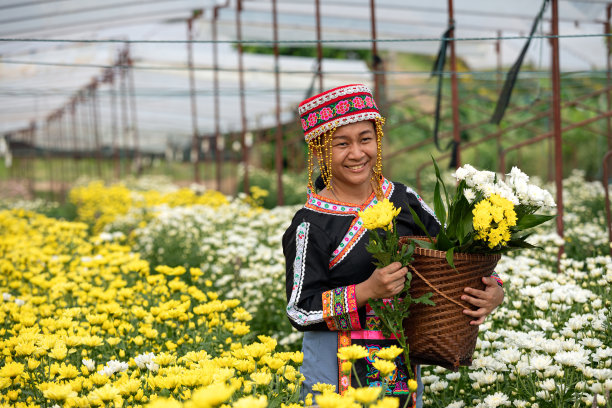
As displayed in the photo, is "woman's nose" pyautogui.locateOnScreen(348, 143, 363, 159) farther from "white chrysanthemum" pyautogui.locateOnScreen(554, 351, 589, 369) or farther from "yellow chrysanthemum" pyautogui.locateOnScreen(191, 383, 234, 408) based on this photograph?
"yellow chrysanthemum" pyautogui.locateOnScreen(191, 383, 234, 408)

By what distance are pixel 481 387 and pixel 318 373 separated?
1.97 feet

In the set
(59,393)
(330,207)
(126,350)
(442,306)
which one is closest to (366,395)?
(442,306)

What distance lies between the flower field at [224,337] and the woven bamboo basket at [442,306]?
0.33 meters

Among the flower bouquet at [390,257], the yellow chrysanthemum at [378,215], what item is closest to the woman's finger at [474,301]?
the flower bouquet at [390,257]

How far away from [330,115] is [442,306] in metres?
0.65

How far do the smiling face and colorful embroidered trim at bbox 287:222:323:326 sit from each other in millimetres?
202

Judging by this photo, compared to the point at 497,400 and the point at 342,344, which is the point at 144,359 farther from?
the point at 497,400

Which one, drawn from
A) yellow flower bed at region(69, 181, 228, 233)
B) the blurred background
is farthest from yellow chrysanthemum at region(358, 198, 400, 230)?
yellow flower bed at region(69, 181, 228, 233)

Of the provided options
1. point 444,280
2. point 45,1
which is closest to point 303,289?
point 444,280

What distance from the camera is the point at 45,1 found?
21.3ft

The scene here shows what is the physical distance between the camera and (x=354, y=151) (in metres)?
1.96

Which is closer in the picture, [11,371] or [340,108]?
[11,371]

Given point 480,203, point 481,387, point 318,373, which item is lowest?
point 481,387

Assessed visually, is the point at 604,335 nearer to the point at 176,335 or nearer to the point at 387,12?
the point at 176,335
